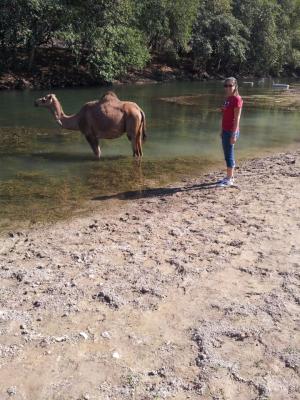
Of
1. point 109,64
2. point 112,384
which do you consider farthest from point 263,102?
point 112,384

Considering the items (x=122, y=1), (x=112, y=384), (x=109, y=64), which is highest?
(x=122, y=1)

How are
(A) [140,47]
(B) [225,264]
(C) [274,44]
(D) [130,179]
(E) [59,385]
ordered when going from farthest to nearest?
(C) [274,44]
(A) [140,47]
(D) [130,179]
(B) [225,264]
(E) [59,385]

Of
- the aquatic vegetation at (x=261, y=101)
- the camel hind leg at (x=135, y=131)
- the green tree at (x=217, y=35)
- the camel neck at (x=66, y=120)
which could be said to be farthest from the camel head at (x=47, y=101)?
the green tree at (x=217, y=35)

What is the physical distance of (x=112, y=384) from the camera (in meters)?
3.87

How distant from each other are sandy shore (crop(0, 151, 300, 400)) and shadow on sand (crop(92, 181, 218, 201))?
1.09 metres

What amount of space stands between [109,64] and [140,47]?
11.8 feet

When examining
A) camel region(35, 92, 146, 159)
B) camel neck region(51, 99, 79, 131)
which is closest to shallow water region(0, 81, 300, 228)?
camel region(35, 92, 146, 159)

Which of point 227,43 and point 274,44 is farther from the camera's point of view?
point 274,44

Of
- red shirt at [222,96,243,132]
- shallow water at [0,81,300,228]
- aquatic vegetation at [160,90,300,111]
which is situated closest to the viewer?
red shirt at [222,96,243,132]

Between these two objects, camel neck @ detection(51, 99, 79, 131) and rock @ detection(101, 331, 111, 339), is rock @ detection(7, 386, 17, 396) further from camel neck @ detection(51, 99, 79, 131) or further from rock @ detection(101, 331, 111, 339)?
camel neck @ detection(51, 99, 79, 131)

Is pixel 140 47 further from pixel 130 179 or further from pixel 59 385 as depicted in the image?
pixel 59 385

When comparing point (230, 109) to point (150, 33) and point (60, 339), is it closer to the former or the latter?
point (60, 339)

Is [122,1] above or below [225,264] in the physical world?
above

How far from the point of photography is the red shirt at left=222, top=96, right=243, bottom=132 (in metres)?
9.00
